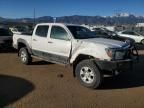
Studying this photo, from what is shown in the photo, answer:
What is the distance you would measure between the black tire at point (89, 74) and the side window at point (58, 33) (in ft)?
4.43

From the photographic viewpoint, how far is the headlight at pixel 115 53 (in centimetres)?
869

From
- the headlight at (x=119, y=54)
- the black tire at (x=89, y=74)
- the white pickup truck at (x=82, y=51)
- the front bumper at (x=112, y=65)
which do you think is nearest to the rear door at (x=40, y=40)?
the white pickup truck at (x=82, y=51)

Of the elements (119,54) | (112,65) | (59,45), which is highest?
(59,45)

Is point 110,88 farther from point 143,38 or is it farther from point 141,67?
point 143,38

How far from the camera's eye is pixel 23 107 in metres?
6.78

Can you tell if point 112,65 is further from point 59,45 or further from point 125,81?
point 59,45

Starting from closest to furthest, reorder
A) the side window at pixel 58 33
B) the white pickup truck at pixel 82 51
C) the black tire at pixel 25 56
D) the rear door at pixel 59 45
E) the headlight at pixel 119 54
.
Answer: the white pickup truck at pixel 82 51 < the headlight at pixel 119 54 < the rear door at pixel 59 45 < the side window at pixel 58 33 < the black tire at pixel 25 56

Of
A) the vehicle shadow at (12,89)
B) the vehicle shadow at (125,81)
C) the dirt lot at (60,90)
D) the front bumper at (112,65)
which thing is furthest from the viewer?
the vehicle shadow at (125,81)

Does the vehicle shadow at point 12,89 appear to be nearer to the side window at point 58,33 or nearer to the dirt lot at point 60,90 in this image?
the dirt lot at point 60,90

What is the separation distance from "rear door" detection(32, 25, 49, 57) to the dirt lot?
2.47ft

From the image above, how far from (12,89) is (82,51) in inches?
98.2

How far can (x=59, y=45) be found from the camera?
10148 mm

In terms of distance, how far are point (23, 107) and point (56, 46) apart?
3889mm

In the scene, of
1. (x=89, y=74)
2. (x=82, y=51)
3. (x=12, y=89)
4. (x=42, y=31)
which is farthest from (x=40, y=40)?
(x=12, y=89)
